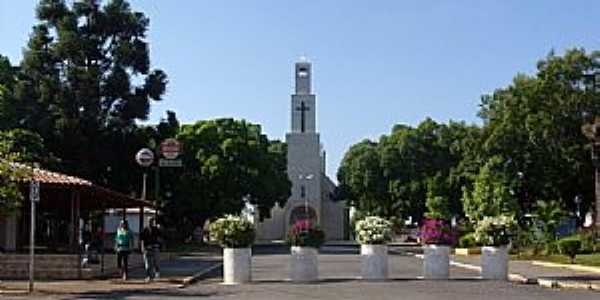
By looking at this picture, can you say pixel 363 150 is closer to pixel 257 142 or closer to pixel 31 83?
pixel 257 142

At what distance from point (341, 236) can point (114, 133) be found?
6448cm

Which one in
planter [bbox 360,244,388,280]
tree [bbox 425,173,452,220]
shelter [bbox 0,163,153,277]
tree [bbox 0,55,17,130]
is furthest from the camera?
tree [bbox 425,173,452,220]

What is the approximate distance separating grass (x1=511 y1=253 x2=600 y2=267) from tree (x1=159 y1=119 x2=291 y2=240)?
28.3 metres

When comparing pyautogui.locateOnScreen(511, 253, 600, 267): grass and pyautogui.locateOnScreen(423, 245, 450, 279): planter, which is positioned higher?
pyautogui.locateOnScreen(423, 245, 450, 279): planter

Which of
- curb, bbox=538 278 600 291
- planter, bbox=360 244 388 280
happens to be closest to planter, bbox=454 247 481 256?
curb, bbox=538 278 600 291

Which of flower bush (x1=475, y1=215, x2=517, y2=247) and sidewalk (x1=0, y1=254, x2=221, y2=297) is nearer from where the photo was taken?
sidewalk (x1=0, y1=254, x2=221, y2=297)

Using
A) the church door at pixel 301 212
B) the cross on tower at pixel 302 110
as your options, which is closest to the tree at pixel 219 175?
the cross on tower at pixel 302 110

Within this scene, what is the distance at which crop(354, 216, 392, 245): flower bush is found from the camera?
85.3ft

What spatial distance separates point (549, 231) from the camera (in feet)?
170

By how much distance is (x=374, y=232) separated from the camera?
1029 inches

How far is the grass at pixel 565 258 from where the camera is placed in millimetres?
37375

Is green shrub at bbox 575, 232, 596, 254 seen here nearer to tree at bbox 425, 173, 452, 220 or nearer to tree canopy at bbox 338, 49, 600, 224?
tree canopy at bbox 338, 49, 600, 224

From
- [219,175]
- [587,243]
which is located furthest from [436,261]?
[219,175]

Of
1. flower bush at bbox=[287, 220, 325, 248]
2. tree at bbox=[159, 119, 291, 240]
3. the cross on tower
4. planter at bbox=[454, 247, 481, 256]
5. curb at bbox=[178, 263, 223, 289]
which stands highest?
the cross on tower
